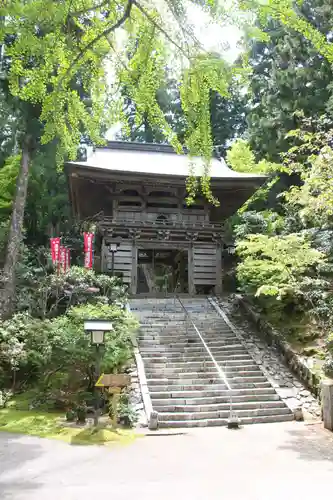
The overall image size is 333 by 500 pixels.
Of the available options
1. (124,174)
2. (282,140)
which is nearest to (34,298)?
(124,174)

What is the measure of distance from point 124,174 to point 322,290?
8.53 m

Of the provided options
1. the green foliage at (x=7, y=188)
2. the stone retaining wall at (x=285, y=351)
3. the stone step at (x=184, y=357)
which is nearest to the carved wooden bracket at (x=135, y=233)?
the stone retaining wall at (x=285, y=351)

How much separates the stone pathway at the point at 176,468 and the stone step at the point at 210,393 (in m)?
1.76

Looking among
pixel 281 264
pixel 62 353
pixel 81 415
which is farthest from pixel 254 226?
pixel 81 415

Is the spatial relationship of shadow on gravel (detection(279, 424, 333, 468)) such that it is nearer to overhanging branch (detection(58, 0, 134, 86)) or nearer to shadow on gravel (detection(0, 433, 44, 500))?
shadow on gravel (detection(0, 433, 44, 500))

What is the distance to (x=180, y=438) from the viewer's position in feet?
24.1

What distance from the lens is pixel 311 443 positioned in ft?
23.1

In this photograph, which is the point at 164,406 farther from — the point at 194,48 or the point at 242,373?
the point at 194,48

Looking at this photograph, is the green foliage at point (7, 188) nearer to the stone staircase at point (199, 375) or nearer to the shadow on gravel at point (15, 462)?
the stone staircase at point (199, 375)

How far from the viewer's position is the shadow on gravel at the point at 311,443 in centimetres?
628

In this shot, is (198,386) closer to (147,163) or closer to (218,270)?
(218,270)

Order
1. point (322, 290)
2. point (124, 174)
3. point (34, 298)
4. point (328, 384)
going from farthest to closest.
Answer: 1. point (124, 174)
2. point (34, 298)
3. point (322, 290)
4. point (328, 384)

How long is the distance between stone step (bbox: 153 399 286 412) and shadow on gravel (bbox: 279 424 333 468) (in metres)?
1.06

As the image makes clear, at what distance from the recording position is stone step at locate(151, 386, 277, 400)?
30.5 ft
